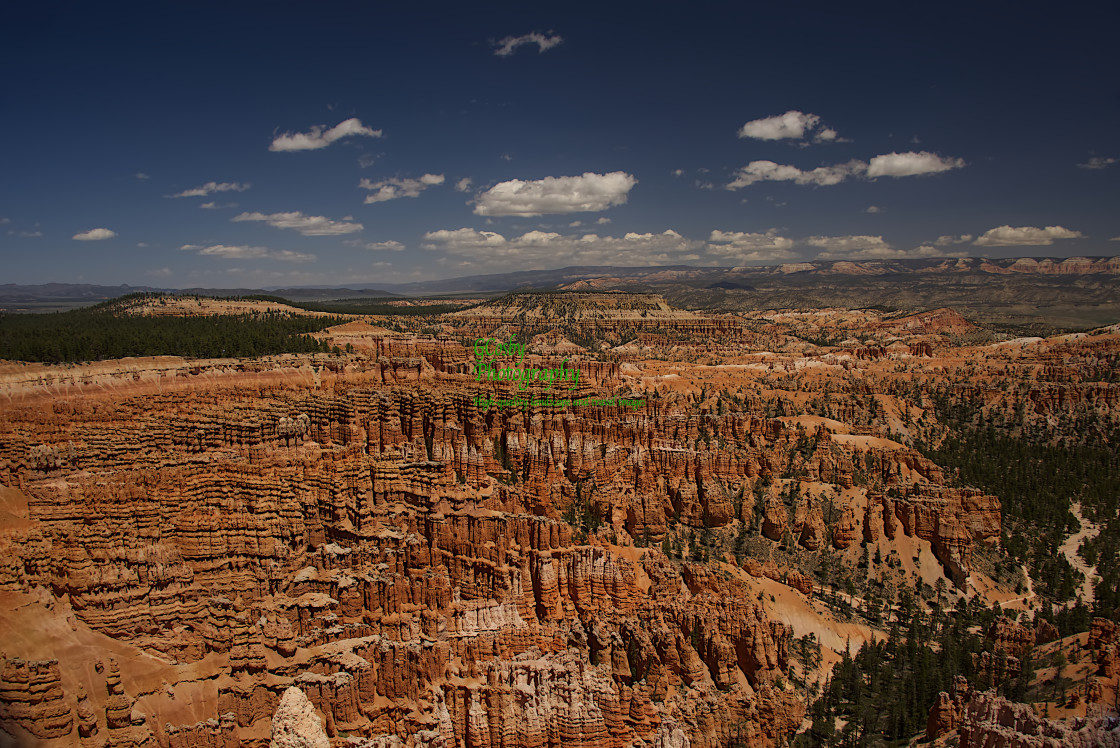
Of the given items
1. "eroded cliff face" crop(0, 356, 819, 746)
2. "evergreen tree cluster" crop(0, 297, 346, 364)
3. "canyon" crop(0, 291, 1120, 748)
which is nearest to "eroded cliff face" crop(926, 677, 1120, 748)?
"canyon" crop(0, 291, 1120, 748)

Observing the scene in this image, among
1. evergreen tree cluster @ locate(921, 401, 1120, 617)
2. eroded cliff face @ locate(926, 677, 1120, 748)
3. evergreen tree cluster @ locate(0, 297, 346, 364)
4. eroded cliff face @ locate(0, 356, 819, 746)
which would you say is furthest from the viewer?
evergreen tree cluster @ locate(0, 297, 346, 364)

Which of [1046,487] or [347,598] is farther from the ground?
[347,598]

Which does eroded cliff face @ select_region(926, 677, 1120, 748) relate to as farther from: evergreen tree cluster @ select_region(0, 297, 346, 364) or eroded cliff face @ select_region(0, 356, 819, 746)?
evergreen tree cluster @ select_region(0, 297, 346, 364)

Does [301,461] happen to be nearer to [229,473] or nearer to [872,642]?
[229,473]

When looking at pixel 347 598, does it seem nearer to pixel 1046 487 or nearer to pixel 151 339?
pixel 1046 487

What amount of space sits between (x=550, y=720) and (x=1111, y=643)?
1850 cm

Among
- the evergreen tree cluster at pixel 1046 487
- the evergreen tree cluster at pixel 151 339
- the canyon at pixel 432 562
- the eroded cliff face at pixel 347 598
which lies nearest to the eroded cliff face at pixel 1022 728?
the canyon at pixel 432 562

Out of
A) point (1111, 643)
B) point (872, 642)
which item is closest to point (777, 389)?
point (872, 642)

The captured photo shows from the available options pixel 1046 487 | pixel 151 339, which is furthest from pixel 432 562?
pixel 151 339

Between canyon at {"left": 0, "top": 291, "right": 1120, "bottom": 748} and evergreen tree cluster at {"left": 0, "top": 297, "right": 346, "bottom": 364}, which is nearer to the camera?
canyon at {"left": 0, "top": 291, "right": 1120, "bottom": 748}

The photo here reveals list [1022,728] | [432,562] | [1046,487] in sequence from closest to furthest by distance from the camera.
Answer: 1. [1022,728]
2. [432,562]
3. [1046,487]

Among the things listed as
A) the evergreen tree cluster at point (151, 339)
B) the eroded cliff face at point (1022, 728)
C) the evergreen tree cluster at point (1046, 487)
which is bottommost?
the evergreen tree cluster at point (1046, 487)

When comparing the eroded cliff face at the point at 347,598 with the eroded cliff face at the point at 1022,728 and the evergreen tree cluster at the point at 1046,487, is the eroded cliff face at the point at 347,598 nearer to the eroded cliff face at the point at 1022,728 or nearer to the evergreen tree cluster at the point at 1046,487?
the eroded cliff face at the point at 1022,728

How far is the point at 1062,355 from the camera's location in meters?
96.2
